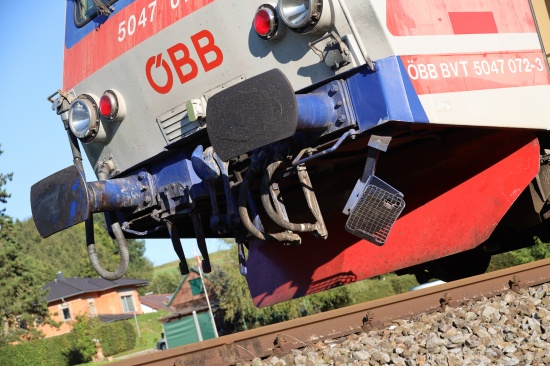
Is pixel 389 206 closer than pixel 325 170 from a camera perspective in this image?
Yes

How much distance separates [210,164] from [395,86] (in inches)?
50.1

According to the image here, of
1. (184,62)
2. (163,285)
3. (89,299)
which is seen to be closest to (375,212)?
(184,62)

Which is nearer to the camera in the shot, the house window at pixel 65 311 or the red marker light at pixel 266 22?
the red marker light at pixel 266 22

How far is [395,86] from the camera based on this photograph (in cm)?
452

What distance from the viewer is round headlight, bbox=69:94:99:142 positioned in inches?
228

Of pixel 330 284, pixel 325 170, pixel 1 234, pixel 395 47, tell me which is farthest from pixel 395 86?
pixel 1 234

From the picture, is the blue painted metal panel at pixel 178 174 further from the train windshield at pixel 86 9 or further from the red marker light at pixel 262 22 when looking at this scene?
the train windshield at pixel 86 9

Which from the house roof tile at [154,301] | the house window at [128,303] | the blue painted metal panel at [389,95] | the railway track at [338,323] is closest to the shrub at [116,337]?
the house window at [128,303]

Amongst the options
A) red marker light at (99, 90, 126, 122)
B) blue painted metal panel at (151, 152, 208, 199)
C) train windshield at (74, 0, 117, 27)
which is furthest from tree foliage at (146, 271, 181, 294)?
blue painted metal panel at (151, 152, 208, 199)

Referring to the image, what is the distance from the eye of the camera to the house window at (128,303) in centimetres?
5692

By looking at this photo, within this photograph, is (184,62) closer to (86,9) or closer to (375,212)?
(86,9)

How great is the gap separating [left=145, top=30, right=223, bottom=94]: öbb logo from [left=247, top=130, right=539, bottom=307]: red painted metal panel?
1393 millimetres

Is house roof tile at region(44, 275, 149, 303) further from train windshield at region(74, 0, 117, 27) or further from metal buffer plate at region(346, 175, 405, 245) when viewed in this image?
metal buffer plate at region(346, 175, 405, 245)

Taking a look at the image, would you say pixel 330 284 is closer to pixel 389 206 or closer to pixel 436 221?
pixel 436 221
